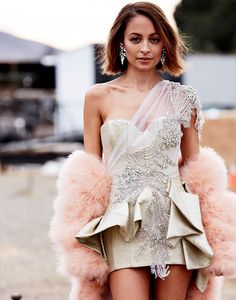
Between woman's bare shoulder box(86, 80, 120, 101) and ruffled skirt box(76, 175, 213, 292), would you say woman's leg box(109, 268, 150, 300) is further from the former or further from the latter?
woman's bare shoulder box(86, 80, 120, 101)

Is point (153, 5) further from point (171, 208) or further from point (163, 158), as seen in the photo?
point (171, 208)

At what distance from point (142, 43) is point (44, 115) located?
65.5 feet

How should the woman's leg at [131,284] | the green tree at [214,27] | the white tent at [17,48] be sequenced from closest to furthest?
the woman's leg at [131,284], the white tent at [17,48], the green tree at [214,27]

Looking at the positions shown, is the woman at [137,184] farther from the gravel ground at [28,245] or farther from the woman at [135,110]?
the gravel ground at [28,245]

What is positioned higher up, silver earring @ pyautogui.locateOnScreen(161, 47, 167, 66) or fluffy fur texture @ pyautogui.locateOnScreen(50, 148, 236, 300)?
silver earring @ pyautogui.locateOnScreen(161, 47, 167, 66)

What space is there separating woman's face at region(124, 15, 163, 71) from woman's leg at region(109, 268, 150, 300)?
806 mm

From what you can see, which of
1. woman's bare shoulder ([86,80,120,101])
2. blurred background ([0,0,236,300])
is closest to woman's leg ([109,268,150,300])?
woman's bare shoulder ([86,80,120,101])

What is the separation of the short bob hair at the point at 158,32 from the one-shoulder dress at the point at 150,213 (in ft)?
0.83

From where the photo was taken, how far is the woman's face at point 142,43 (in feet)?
10.5

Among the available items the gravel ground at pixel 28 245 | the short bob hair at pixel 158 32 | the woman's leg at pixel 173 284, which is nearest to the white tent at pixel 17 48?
the gravel ground at pixel 28 245

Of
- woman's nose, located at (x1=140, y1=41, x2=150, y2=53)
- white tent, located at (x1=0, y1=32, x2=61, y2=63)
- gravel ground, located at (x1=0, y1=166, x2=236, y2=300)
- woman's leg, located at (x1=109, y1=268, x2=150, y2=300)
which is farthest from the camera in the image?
white tent, located at (x1=0, y1=32, x2=61, y2=63)

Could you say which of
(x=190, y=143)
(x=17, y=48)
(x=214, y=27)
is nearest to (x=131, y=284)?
(x=190, y=143)

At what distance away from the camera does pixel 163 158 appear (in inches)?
125

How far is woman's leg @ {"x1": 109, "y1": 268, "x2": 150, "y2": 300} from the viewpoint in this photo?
9.91 feet
